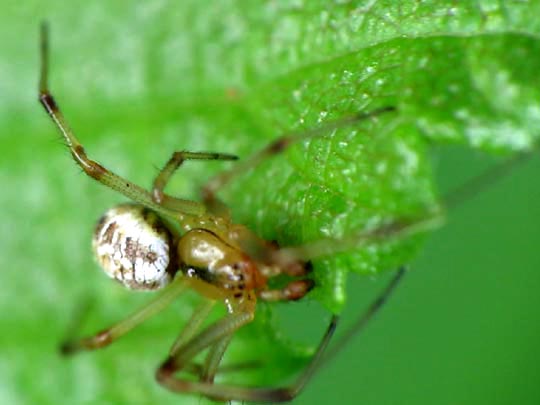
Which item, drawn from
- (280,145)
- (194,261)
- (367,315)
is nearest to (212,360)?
(194,261)

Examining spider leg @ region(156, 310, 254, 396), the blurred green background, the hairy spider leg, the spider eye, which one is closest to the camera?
the hairy spider leg

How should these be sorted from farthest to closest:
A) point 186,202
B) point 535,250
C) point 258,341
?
point 535,250 → point 258,341 → point 186,202

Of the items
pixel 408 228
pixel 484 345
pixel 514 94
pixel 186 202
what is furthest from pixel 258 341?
pixel 514 94

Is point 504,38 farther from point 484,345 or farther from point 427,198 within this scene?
point 484,345

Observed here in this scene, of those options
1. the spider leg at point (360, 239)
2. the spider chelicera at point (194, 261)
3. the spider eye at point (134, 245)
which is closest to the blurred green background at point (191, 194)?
the spider chelicera at point (194, 261)

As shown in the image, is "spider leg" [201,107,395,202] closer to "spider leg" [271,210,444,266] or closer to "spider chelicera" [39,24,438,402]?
"spider chelicera" [39,24,438,402]

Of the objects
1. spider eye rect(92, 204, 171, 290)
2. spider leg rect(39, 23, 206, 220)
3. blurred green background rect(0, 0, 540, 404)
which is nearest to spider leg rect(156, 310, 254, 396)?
blurred green background rect(0, 0, 540, 404)

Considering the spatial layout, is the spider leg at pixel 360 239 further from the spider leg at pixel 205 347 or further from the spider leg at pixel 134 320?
the spider leg at pixel 134 320
